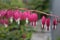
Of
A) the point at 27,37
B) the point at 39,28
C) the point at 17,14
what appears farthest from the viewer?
the point at 39,28

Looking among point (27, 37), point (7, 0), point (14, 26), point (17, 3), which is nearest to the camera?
point (27, 37)

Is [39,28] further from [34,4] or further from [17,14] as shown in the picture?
[17,14]

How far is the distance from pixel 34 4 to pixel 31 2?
4.7 inches

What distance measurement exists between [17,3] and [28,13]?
2794mm

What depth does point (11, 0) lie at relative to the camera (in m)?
4.69

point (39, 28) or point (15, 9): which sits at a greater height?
point (15, 9)

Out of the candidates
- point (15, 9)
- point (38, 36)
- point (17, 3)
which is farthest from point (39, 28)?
point (15, 9)

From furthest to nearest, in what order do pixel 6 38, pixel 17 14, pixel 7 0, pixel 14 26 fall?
1. pixel 7 0
2. pixel 14 26
3. pixel 6 38
4. pixel 17 14

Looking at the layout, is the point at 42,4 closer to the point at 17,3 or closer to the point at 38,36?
the point at 17,3

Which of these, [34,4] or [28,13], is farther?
[34,4]

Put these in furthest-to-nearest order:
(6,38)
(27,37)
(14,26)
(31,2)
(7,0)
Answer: (31,2) → (7,0) → (14,26) → (27,37) → (6,38)

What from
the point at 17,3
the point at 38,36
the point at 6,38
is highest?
the point at 17,3

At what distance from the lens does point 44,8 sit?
493 centimetres

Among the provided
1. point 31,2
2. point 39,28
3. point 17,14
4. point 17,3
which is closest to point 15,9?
point 17,14
